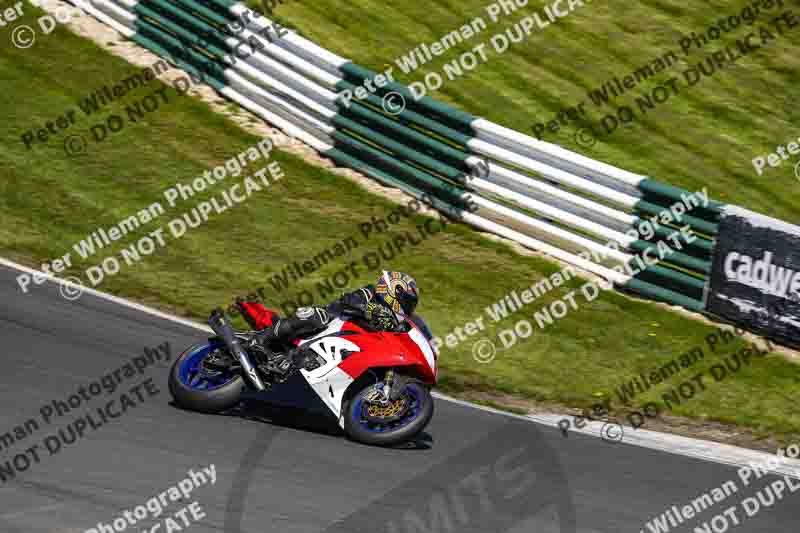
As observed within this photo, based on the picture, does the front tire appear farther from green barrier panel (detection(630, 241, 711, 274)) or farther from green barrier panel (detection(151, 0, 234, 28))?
green barrier panel (detection(151, 0, 234, 28))

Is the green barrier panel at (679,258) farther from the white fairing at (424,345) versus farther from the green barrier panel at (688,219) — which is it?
the white fairing at (424,345)

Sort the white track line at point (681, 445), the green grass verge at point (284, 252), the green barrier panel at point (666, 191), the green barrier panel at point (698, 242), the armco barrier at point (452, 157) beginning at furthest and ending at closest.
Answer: the armco barrier at point (452, 157), the green barrier panel at point (698, 242), the green barrier panel at point (666, 191), the green grass verge at point (284, 252), the white track line at point (681, 445)

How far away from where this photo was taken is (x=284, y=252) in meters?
13.5

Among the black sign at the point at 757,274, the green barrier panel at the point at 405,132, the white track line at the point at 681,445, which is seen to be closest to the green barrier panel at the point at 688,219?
the black sign at the point at 757,274

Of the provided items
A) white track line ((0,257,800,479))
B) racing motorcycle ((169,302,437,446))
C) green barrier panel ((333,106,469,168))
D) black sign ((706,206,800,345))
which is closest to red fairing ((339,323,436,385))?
racing motorcycle ((169,302,437,446))

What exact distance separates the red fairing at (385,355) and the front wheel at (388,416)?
159 mm

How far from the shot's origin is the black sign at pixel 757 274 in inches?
461

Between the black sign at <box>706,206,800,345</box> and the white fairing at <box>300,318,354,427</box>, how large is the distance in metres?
5.10

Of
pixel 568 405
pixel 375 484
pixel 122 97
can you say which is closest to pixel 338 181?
pixel 122 97

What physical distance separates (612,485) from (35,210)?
8184mm

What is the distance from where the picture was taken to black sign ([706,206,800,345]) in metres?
11.7

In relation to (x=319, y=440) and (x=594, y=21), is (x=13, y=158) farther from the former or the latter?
(x=594, y=21)

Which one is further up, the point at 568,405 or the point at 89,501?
the point at 89,501

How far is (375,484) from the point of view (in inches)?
337
